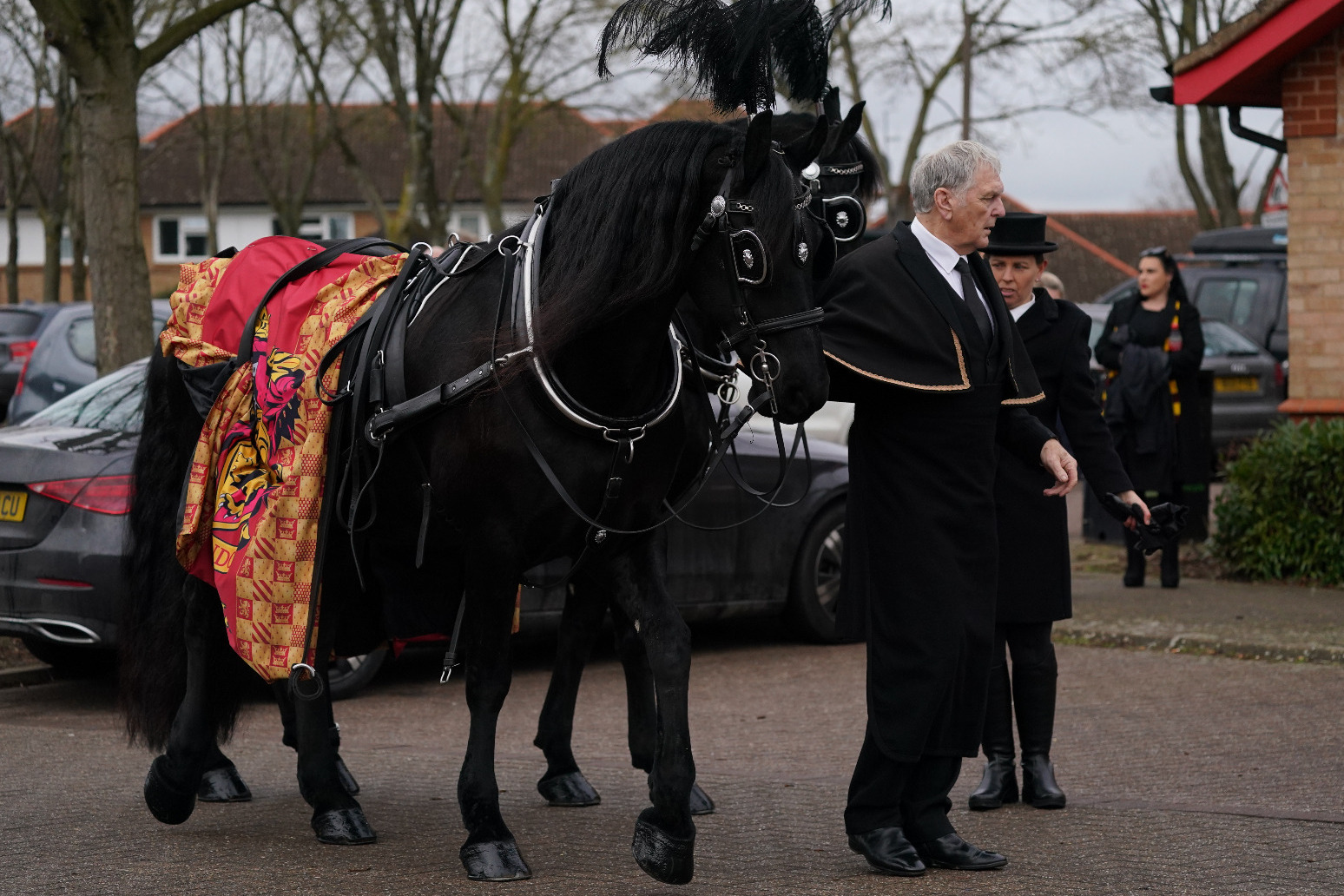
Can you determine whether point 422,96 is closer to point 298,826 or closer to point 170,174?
point 298,826

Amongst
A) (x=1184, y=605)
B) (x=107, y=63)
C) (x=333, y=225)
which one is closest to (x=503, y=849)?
(x=1184, y=605)

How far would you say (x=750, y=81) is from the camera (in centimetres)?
489

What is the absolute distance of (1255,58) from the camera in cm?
1110

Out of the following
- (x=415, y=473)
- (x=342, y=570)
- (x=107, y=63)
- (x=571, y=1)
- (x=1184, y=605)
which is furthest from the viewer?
(x=571, y=1)

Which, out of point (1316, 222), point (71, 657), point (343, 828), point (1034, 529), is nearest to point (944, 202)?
point (1034, 529)

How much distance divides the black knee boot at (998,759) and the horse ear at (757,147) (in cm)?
231

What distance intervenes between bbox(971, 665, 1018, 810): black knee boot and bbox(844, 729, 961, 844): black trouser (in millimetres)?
849

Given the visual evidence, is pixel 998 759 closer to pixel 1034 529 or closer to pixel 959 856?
pixel 1034 529

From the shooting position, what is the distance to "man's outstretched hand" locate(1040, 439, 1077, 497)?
200 inches

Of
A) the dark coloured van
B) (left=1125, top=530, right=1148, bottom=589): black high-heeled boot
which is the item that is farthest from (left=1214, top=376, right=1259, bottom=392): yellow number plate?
(left=1125, top=530, right=1148, bottom=589): black high-heeled boot

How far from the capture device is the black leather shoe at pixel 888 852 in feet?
16.2

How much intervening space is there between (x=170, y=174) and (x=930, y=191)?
59.5 m

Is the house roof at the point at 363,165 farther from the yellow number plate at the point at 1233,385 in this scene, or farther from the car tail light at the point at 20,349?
the yellow number plate at the point at 1233,385

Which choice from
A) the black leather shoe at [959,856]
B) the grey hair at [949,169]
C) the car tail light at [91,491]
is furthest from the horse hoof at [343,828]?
the car tail light at [91,491]
